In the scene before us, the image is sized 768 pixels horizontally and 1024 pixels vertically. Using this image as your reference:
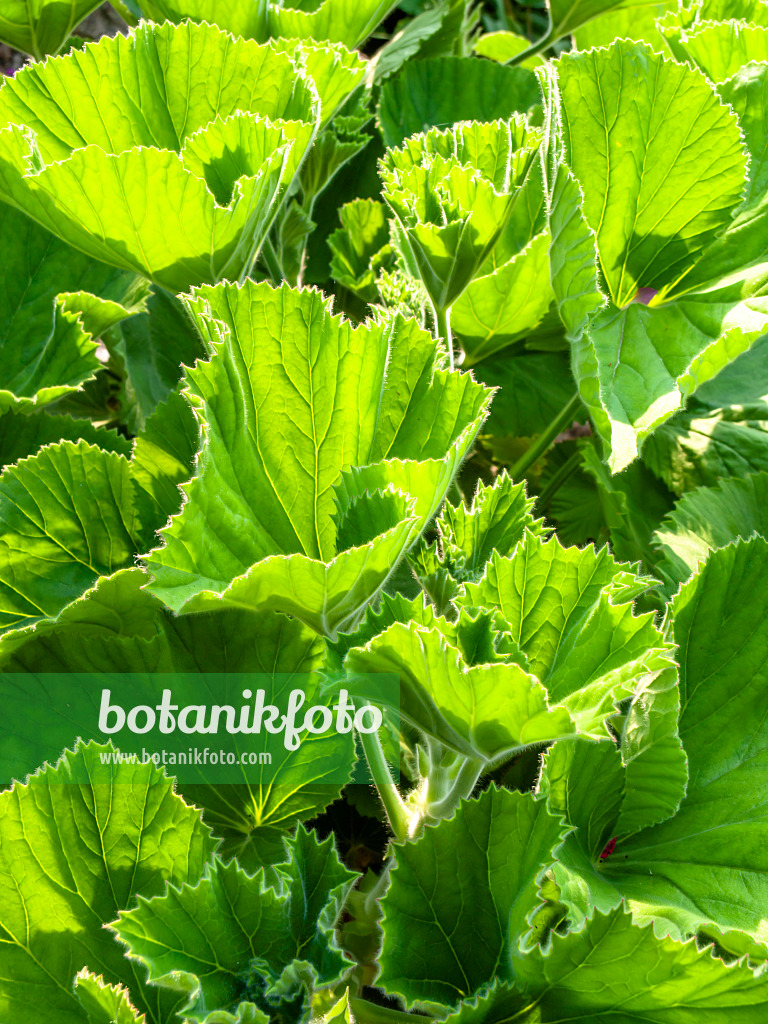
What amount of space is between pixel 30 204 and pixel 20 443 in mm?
232

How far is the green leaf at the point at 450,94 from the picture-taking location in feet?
3.84

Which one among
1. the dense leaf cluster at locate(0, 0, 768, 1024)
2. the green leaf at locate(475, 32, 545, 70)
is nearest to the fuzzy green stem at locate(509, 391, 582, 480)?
the dense leaf cluster at locate(0, 0, 768, 1024)

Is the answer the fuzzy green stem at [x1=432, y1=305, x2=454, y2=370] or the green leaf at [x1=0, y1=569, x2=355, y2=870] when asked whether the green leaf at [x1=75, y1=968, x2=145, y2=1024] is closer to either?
the green leaf at [x1=0, y1=569, x2=355, y2=870]

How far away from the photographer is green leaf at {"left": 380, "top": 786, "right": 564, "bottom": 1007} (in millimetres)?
564

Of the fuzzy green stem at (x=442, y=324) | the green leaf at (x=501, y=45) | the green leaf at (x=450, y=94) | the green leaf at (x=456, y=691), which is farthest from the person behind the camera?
the green leaf at (x=501, y=45)

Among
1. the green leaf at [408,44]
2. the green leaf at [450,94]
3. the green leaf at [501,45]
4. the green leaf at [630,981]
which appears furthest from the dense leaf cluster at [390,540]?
the green leaf at [501,45]

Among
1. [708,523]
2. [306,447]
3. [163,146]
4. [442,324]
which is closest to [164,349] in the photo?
[163,146]

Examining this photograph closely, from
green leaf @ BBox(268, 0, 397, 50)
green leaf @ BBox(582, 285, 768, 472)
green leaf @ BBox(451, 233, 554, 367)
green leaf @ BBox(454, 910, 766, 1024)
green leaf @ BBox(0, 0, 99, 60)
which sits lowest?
green leaf @ BBox(454, 910, 766, 1024)

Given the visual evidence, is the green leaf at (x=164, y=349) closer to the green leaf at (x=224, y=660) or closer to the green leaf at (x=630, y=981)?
the green leaf at (x=224, y=660)

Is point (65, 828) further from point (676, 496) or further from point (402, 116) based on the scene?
point (402, 116)

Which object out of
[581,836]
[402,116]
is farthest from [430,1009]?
[402,116]

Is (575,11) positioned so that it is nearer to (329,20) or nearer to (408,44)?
(408,44)

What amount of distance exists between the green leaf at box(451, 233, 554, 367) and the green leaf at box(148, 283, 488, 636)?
263mm

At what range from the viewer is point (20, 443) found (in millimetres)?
896
